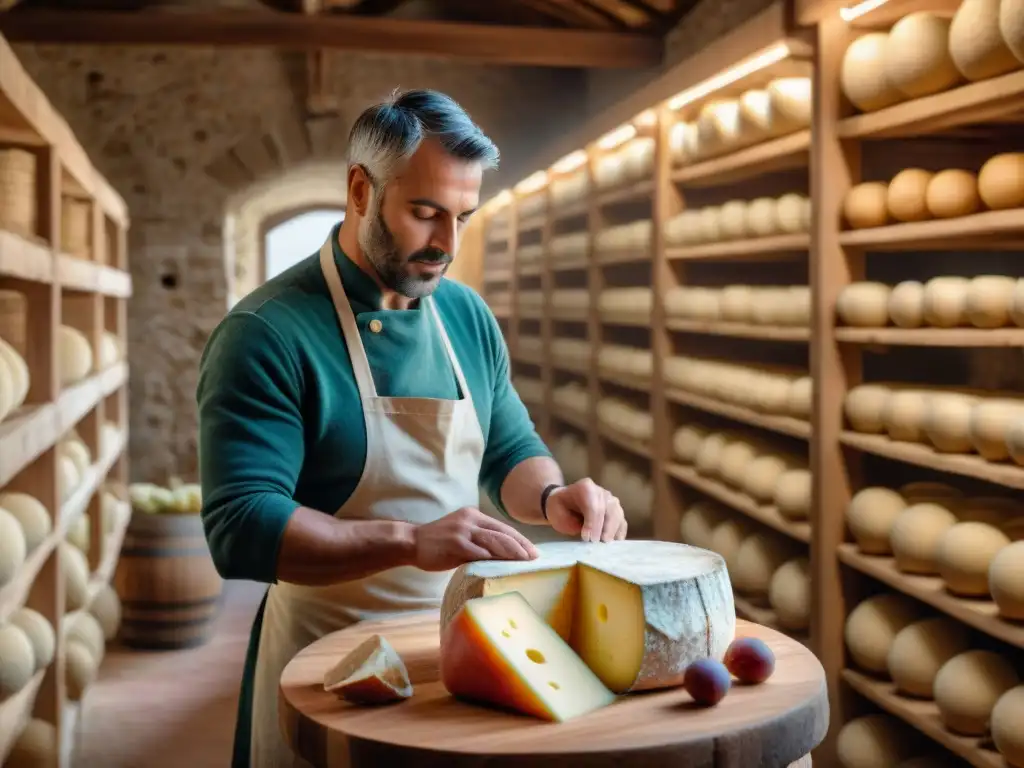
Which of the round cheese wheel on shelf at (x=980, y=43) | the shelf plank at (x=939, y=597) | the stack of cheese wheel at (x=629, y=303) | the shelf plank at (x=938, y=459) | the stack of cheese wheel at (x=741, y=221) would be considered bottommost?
the shelf plank at (x=939, y=597)

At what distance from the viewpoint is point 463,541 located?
1.61 m

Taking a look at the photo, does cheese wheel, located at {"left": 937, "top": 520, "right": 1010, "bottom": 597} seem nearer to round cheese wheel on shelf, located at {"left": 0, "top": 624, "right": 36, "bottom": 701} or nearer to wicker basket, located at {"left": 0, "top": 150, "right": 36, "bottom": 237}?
round cheese wheel on shelf, located at {"left": 0, "top": 624, "right": 36, "bottom": 701}

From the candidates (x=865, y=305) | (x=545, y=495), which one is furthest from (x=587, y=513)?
(x=865, y=305)

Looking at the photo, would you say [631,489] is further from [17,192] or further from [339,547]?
[339,547]

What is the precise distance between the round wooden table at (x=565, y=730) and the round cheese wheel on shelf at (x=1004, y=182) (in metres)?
1.63

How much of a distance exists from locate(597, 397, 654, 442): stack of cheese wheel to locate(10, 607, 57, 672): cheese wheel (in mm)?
2827

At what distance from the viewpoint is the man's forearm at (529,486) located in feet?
6.82

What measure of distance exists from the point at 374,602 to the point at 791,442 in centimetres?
300

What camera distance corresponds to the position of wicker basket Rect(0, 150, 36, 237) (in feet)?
10.5

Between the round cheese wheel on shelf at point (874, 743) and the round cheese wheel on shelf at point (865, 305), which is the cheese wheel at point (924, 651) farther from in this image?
the round cheese wheel on shelf at point (865, 305)

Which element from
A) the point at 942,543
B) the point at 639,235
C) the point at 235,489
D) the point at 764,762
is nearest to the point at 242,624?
the point at 639,235

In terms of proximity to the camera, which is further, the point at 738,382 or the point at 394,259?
the point at 738,382

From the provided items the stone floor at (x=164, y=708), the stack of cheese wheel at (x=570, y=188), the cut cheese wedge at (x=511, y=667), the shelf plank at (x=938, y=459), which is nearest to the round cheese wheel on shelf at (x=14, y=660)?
the stone floor at (x=164, y=708)

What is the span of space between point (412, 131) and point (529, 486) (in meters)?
0.67
